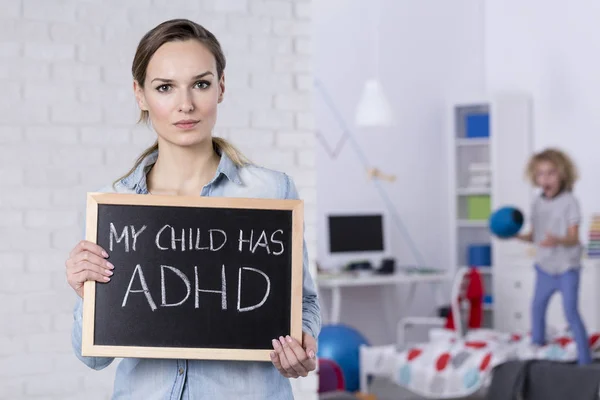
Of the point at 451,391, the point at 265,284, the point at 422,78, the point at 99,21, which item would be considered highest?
the point at 422,78

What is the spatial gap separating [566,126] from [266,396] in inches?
242

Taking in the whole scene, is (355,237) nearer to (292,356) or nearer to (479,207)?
(479,207)

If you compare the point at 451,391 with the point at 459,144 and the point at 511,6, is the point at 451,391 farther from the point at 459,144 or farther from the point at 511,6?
the point at 511,6

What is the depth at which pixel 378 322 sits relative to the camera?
24.2 ft

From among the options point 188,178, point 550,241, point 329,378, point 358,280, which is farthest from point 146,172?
point 358,280

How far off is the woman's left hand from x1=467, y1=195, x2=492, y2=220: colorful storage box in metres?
6.11

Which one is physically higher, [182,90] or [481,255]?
[182,90]

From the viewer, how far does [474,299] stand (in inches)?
256

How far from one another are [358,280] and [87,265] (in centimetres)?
516

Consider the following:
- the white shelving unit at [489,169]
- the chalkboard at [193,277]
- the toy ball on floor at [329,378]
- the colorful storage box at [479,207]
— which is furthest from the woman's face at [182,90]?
the colorful storage box at [479,207]

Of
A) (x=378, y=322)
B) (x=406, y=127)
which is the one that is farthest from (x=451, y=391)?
(x=406, y=127)

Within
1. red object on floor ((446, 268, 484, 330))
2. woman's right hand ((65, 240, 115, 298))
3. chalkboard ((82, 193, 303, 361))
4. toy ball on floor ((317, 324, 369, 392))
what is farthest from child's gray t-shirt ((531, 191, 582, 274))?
woman's right hand ((65, 240, 115, 298))

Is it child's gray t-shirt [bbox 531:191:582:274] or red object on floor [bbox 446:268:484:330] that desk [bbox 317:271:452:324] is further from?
child's gray t-shirt [bbox 531:191:582:274]

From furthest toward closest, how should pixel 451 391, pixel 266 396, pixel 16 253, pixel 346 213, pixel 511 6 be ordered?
pixel 511 6 → pixel 346 213 → pixel 451 391 → pixel 16 253 → pixel 266 396
